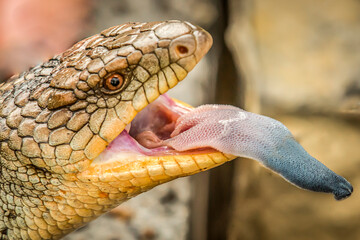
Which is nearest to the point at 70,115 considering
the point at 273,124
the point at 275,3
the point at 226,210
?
the point at 273,124

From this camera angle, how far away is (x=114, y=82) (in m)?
1.66

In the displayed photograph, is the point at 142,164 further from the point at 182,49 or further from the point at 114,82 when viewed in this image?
the point at 182,49

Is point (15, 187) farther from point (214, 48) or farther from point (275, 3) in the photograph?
point (275, 3)

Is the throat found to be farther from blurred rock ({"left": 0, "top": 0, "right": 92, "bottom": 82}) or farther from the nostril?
blurred rock ({"left": 0, "top": 0, "right": 92, "bottom": 82})

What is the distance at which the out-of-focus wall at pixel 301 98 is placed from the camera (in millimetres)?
2961

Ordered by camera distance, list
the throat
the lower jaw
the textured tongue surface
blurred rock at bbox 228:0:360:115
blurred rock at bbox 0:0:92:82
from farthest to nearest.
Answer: blurred rock at bbox 228:0:360:115 < blurred rock at bbox 0:0:92:82 < the throat < the lower jaw < the textured tongue surface

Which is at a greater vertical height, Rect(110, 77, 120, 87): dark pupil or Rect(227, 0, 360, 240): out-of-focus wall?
Rect(110, 77, 120, 87): dark pupil

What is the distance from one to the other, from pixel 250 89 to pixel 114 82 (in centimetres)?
233

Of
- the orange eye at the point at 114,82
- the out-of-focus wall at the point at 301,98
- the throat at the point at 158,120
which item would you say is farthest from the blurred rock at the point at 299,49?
the orange eye at the point at 114,82

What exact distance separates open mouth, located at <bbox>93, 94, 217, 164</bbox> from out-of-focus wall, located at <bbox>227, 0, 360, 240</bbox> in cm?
98

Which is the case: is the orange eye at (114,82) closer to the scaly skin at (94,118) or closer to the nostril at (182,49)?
the scaly skin at (94,118)

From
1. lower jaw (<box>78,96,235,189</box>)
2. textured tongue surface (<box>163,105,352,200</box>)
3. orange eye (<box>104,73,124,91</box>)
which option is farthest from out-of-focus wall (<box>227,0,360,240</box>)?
orange eye (<box>104,73,124,91</box>)

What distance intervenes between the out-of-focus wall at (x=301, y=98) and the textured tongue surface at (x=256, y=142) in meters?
0.92

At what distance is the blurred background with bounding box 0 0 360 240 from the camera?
2.88 m
